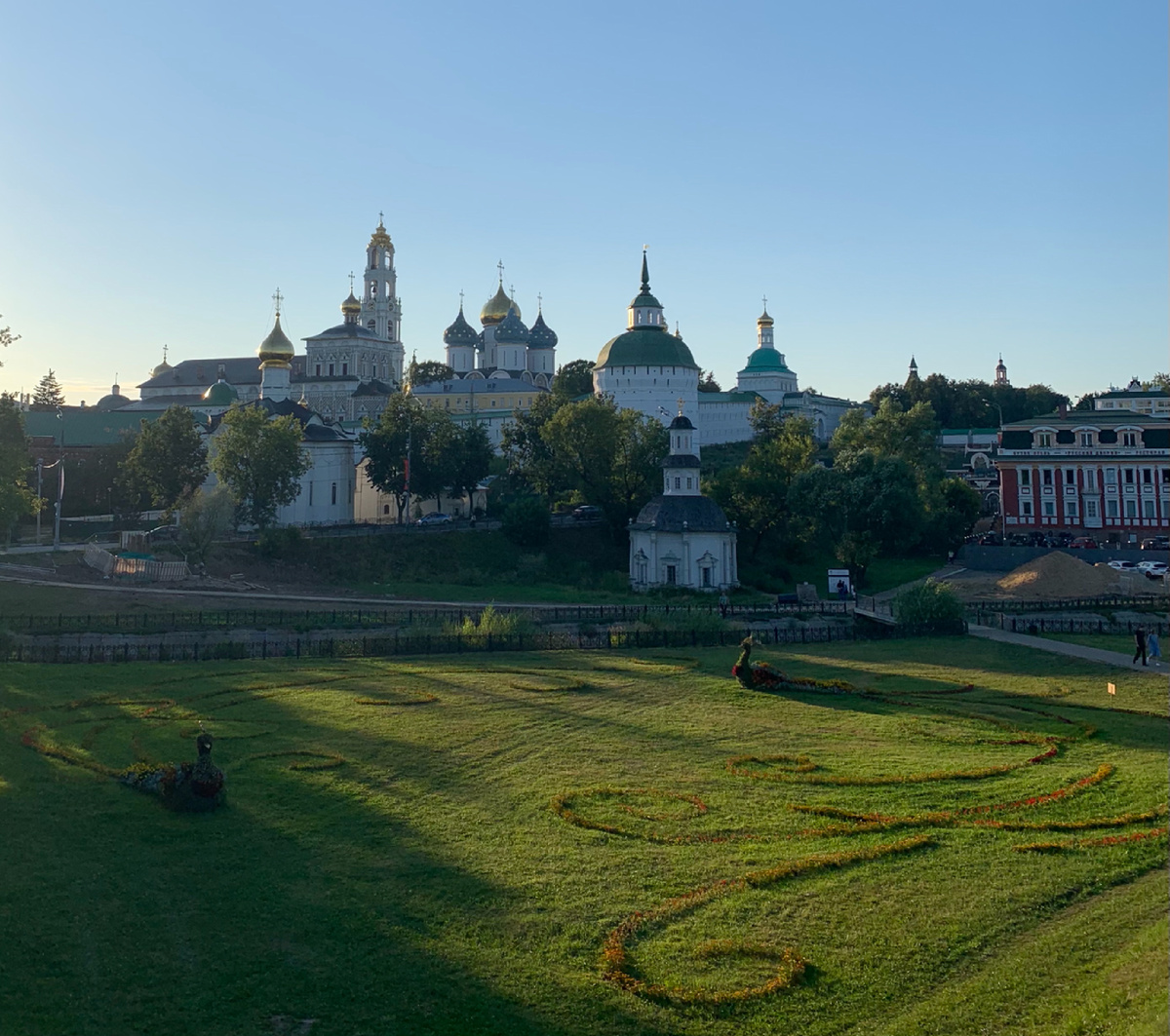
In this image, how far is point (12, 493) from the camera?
44.7 m

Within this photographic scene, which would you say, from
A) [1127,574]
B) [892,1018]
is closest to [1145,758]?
[892,1018]

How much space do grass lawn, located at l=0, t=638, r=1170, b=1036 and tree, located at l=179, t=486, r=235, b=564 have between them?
28.9 metres

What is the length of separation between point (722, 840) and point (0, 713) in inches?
637

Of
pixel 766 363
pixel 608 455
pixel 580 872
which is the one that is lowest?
pixel 580 872

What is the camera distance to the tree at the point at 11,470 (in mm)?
43719

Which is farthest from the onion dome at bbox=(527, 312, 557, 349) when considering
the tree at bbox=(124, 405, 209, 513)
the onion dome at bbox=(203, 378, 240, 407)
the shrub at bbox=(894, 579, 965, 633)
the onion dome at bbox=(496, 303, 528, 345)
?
the shrub at bbox=(894, 579, 965, 633)

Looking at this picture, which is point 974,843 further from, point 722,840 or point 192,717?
point 192,717

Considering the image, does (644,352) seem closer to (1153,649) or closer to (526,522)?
(526,522)

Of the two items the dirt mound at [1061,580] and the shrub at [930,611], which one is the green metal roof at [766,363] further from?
the shrub at [930,611]

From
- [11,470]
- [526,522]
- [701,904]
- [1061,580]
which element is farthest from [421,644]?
[1061,580]

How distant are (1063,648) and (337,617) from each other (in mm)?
24369

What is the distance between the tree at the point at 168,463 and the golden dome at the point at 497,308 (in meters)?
67.1

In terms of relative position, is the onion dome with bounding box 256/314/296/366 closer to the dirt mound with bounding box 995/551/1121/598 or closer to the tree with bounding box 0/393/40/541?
the tree with bounding box 0/393/40/541

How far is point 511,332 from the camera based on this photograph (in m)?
131
